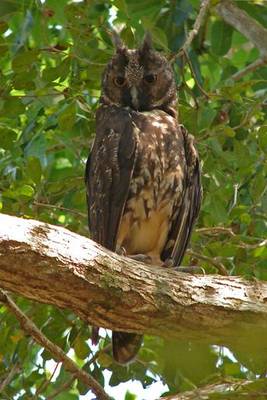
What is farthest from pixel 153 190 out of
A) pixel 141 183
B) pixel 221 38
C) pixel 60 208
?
pixel 221 38

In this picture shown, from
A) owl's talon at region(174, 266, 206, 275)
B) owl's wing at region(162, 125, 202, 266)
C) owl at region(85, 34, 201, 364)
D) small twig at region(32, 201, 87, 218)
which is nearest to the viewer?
owl's talon at region(174, 266, 206, 275)

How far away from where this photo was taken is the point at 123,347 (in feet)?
13.4

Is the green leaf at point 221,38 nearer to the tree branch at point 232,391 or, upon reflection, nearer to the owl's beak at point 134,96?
the owl's beak at point 134,96

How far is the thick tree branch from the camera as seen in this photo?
117 inches

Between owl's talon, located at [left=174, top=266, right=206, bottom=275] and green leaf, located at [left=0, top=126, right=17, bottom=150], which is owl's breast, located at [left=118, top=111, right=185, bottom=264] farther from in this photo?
green leaf, located at [left=0, top=126, right=17, bottom=150]

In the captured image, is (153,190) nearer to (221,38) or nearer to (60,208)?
(60,208)

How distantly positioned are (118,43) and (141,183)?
2.86ft

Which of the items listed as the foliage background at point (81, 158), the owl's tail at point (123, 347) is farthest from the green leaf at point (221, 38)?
the owl's tail at point (123, 347)

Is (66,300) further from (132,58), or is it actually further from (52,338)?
(132,58)

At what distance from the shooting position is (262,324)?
3328 millimetres

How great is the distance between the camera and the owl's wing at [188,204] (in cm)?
456

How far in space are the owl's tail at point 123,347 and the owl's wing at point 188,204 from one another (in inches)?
23.3

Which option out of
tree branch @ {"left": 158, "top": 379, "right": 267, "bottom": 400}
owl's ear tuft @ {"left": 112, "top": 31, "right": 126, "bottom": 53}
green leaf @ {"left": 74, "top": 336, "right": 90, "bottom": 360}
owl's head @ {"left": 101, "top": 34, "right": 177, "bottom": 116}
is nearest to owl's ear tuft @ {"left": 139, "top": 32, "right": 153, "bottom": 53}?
owl's head @ {"left": 101, "top": 34, "right": 177, "bottom": 116}

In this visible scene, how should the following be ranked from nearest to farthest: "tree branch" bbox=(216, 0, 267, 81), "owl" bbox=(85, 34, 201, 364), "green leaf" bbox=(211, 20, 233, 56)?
"owl" bbox=(85, 34, 201, 364), "tree branch" bbox=(216, 0, 267, 81), "green leaf" bbox=(211, 20, 233, 56)
